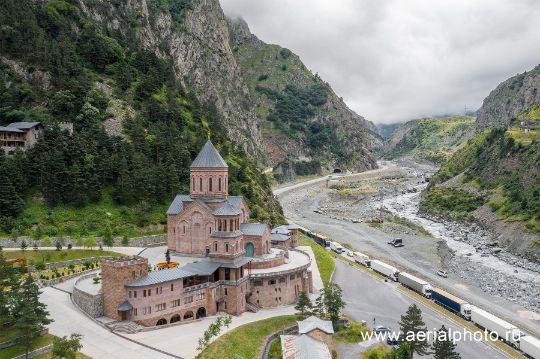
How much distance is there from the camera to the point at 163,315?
4450 centimetres

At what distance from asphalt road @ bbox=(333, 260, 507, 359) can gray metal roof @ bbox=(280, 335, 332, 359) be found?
12706mm

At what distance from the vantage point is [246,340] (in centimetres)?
4325

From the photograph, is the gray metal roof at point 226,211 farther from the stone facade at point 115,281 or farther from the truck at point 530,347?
the truck at point 530,347

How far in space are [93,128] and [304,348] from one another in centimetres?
5669

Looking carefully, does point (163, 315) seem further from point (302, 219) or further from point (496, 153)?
point (496, 153)

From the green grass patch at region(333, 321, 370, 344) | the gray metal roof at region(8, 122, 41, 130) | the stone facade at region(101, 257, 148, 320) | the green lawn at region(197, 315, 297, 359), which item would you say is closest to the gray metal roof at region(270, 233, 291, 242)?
the green lawn at region(197, 315, 297, 359)

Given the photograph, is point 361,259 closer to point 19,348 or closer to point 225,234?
point 225,234

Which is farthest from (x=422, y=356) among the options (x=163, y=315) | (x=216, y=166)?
(x=216, y=166)

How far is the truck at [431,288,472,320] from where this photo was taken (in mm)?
51169

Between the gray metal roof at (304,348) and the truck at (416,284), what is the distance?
24.2 meters

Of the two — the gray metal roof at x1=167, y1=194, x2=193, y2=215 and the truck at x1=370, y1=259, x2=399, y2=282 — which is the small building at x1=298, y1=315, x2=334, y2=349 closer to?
the gray metal roof at x1=167, y1=194, x2=193, y2=215

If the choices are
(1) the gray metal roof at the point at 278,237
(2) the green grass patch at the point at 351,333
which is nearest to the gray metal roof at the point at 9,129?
(1) the gray metal roof at the point at 278,237

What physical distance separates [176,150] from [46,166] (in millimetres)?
22520

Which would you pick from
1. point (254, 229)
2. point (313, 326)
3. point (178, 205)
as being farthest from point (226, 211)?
point (313, 326)
